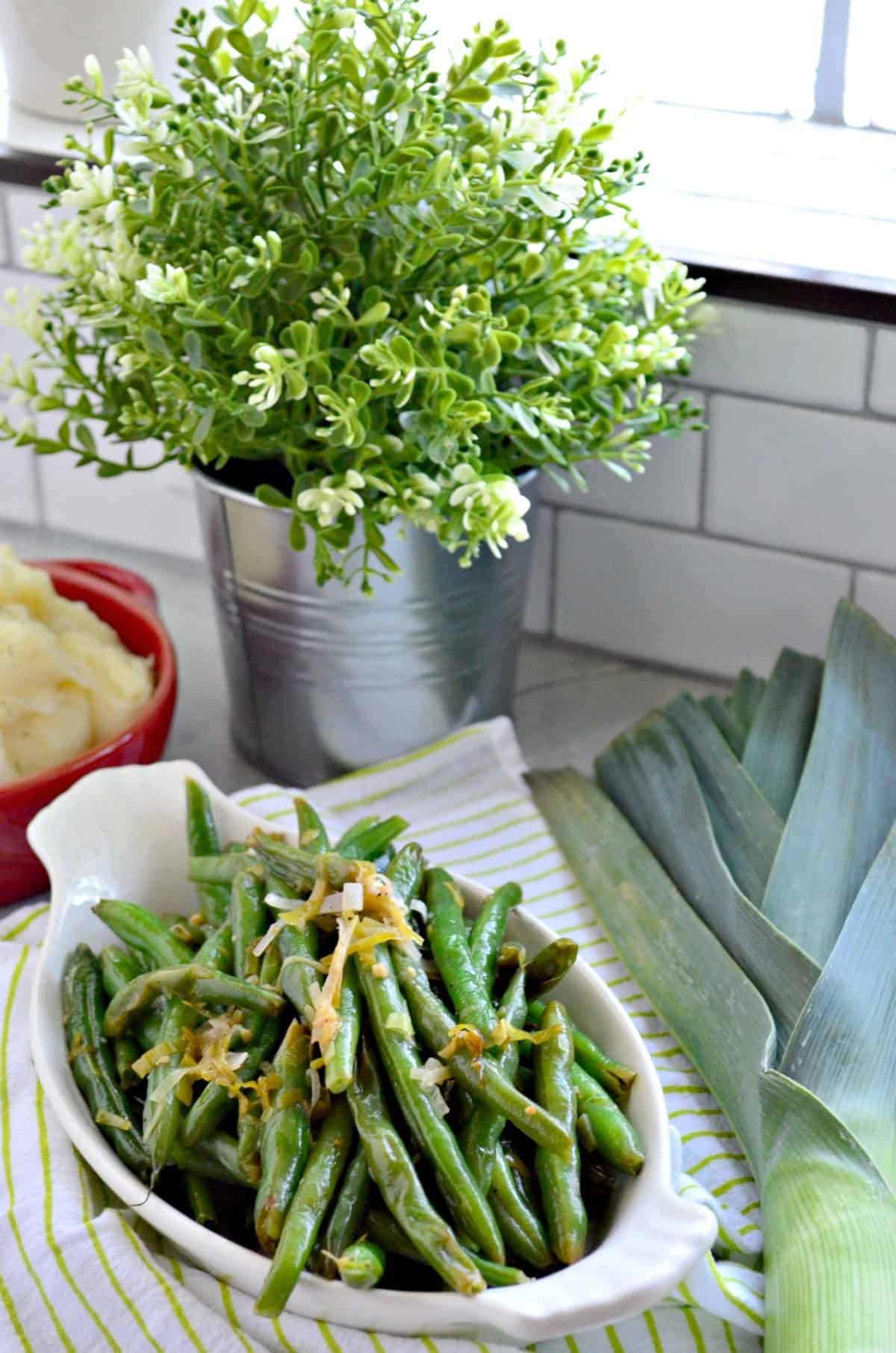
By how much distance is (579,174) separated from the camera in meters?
0.88

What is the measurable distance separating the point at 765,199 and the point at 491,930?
67 cm

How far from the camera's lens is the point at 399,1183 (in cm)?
68

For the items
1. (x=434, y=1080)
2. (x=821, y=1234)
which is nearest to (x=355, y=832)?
(x=434, y=1080)

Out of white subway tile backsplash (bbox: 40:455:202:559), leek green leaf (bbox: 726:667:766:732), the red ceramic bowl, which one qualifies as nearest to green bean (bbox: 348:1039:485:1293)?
the red ceramic bowl

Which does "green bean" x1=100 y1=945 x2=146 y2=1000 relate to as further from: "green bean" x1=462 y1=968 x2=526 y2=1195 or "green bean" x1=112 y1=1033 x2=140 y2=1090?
"green bean" x1=462 y1=968 x2=526 y2=1195

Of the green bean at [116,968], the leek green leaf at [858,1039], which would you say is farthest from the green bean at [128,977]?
the leek green leaf at [858,1039]

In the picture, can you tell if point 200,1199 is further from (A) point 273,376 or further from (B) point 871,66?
(B) point 871,66

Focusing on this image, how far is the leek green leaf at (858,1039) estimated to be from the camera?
30.5 inches

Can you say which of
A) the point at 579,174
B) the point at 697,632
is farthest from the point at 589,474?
the point at 579,174

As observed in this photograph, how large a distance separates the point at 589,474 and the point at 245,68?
0.47 meters

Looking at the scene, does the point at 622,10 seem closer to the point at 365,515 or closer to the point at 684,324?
the point at 684,324

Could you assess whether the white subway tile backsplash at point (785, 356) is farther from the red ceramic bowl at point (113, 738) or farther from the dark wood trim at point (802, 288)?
the red ceramic bowl at point (113, 738)

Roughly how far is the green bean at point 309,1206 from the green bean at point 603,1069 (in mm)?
120

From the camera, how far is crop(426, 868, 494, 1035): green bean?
0.76m
